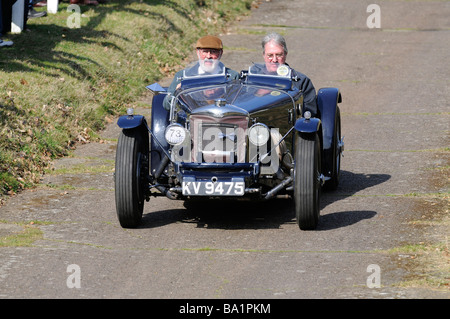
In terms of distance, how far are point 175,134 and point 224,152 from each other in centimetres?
51

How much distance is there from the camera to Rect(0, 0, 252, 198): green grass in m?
11.9

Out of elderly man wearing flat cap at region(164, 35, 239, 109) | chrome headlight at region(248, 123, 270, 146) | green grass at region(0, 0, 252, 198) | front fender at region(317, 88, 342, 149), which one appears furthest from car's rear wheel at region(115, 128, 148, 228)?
front fender at region(317, 88, 342, 149)

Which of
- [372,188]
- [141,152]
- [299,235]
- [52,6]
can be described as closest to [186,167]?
[141,152]

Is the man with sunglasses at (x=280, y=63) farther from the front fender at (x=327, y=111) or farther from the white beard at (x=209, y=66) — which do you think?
the white beard at (x=209, y=66)

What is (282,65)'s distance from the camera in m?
10.3

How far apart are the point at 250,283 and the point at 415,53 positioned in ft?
41.6

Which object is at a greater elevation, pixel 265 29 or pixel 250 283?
pixel 265 29

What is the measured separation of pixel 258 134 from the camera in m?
9.04

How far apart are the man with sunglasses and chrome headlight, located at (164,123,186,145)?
1745 millimetres

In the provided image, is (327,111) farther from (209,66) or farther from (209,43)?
(209,43)
